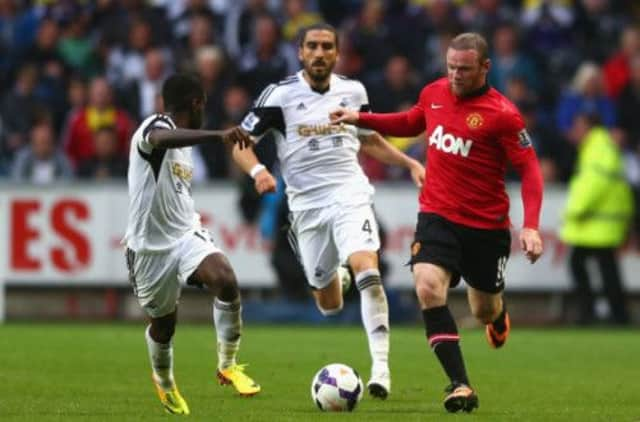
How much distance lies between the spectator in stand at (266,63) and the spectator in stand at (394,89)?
3.95ft

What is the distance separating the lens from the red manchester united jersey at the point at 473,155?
11.2 meters

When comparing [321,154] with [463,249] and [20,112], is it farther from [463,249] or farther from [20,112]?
[20,112]

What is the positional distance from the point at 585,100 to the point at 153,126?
12482 millimetres

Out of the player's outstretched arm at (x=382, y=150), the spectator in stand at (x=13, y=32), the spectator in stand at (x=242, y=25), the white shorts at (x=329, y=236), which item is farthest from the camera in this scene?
the spectator in stand at (x=13, y=32)

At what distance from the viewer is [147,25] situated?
2391cm

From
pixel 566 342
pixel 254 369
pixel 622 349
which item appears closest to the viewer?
pixel 254 369

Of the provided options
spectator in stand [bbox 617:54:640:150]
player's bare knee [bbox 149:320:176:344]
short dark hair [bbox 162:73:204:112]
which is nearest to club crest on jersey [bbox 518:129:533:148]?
short dark hair [bbox 162:73:204:112]

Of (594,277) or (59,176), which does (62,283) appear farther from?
(594,277)

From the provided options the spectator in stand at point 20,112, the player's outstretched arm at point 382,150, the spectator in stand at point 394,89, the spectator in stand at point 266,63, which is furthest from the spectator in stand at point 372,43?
the player's outstretched arm at point 382,150

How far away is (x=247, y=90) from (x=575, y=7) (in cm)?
477

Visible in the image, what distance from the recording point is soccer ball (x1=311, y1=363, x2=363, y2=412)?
35.7ft

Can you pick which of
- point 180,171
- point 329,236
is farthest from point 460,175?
point 329,236

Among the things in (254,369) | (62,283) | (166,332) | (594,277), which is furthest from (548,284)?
(166,332)

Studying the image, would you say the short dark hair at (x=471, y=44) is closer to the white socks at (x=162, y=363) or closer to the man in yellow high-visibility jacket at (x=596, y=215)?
the white socks at (x=162, y=363)
